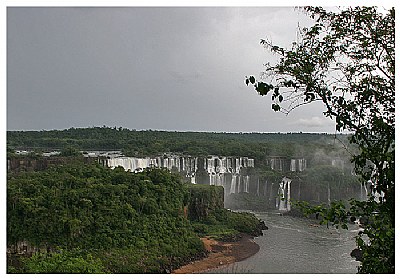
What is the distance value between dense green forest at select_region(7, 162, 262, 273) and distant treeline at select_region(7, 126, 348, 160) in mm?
2298

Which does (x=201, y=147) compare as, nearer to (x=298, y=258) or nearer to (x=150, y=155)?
(x=150, y=155)

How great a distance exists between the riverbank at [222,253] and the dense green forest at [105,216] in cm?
20

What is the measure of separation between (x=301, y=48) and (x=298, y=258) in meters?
6.54

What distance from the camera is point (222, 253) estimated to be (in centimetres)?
901

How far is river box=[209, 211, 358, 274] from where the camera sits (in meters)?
7.61

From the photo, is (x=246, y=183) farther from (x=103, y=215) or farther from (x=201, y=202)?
(x=103, y=215)

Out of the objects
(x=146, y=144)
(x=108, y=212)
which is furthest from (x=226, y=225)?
(x=108, y=212)

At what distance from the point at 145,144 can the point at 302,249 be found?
5.46m

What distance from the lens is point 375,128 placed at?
2111mm

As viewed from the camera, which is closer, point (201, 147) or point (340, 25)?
point (340, 25)

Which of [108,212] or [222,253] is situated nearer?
[108,212]

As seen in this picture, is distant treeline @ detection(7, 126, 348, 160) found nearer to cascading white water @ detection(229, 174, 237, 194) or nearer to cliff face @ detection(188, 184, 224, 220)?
cascading white water @ detection(229, 174, 237, 194)

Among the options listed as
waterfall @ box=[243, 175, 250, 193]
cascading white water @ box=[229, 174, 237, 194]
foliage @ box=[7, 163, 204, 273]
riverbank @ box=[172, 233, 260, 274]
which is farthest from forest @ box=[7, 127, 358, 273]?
waterfall @ box=[243, 175, 250, 193]

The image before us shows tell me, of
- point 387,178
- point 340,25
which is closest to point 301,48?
point 340,25
